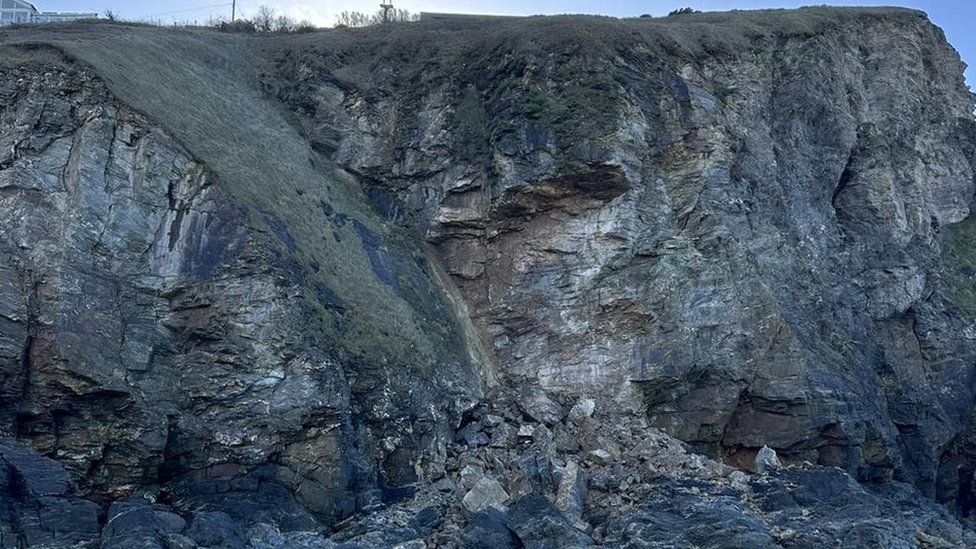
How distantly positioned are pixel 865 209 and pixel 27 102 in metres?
24.0

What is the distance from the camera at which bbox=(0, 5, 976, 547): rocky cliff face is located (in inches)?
800

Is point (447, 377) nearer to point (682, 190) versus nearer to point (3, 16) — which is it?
point (682, 190)

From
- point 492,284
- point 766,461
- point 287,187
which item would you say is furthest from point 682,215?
point 287,187

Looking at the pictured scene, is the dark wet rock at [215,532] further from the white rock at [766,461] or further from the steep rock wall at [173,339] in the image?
the white rock at [766,461]

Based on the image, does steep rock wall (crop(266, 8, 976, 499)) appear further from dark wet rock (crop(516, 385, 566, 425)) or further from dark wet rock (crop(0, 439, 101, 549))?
dark wet rock (crop(0, 439, 101, 549))

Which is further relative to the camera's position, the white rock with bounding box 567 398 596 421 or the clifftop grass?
the white rock with bounding box 567 398 596 421

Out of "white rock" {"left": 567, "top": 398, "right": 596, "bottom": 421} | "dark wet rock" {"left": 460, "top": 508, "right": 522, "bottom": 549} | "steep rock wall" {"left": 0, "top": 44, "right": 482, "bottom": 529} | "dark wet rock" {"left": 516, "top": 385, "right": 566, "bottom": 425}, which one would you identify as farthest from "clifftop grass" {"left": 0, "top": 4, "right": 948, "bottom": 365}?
"dark wet rock" {"left": 460, "top": 508, "right": 522, "bottom": 549}

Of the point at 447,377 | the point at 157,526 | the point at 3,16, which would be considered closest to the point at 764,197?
the point at 447,377

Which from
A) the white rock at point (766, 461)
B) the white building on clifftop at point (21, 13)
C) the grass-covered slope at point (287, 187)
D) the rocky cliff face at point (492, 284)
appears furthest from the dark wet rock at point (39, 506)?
the white building on clifftop at point (21, 13)

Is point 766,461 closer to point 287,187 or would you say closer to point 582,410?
point 582,410

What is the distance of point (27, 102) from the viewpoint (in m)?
22.4

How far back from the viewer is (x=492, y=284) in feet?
93.0

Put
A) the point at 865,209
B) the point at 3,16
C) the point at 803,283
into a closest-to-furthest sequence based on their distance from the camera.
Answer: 1. the point at 803,283
2. the point at 865,209
3. the point at 3,16

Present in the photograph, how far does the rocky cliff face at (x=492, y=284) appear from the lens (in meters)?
20.3
